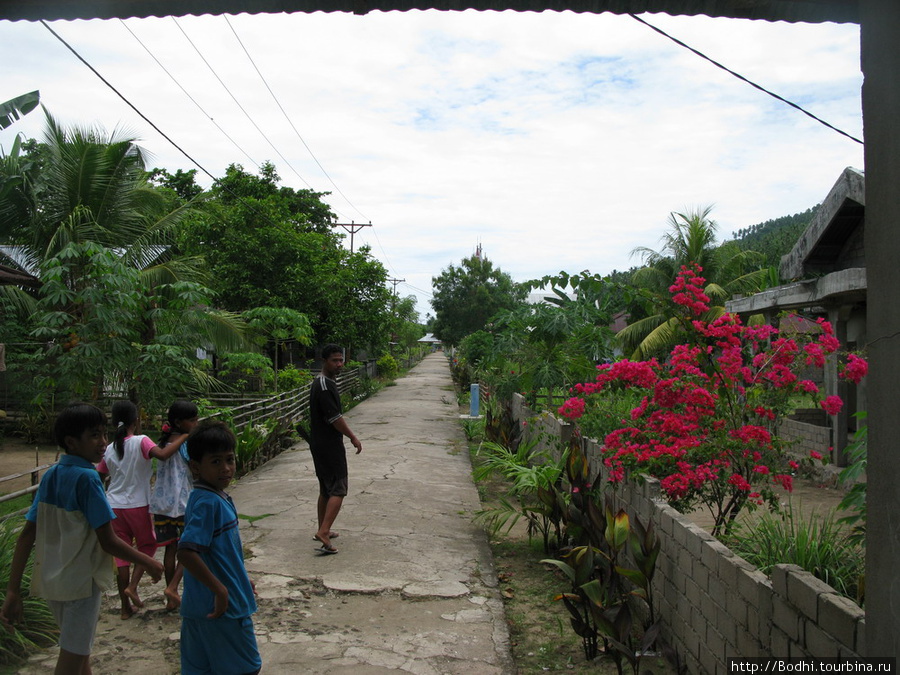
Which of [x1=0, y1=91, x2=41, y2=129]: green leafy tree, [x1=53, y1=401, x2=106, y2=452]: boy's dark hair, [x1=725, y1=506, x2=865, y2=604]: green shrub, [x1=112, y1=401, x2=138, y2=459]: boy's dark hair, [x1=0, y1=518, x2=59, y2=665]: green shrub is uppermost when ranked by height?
[x1=0, y1=91, x2=41, y2=129]: green leafy tree

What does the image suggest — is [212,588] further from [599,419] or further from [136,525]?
[599,419]

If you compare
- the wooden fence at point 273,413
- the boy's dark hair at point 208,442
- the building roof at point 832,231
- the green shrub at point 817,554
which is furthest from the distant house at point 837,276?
the boy's dark hair at point 208,442

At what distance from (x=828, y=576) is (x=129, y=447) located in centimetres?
414

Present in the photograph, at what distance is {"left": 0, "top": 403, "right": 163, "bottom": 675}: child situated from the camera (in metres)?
3.23

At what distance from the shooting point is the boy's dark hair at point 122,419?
4.64 meters

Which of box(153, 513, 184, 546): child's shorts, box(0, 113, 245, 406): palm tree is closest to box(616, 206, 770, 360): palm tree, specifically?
box(0, 113, 245, 406): palm tree

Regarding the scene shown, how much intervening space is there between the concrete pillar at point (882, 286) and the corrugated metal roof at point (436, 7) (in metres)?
0.59

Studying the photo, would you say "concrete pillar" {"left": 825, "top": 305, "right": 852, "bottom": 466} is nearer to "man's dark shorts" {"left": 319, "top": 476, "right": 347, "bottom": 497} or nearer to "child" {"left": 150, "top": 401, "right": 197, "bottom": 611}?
"man's dark shorts" {"left": 319, "top": 476, "right": 347, "bottom": 497}

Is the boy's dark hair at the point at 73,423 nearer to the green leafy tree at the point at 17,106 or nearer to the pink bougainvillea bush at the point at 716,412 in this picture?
the pink bougainvillea bush at the point at 716,412

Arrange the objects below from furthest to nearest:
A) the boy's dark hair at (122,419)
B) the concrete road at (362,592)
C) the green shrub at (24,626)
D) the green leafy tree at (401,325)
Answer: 1. the green leafy tree at (401,325)
2. the boy's dark hair at (122,419)
3. the concrete road at (362,592)
4. the green shrub at (24,626)

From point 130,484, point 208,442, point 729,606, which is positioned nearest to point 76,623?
point 208,442

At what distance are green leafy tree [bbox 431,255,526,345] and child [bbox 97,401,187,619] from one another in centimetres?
3444

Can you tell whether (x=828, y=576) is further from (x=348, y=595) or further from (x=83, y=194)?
(x=83, y=194)

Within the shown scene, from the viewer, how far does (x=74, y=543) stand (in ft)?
10.7
